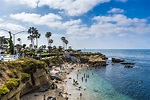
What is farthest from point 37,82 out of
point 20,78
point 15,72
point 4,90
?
point 4,90

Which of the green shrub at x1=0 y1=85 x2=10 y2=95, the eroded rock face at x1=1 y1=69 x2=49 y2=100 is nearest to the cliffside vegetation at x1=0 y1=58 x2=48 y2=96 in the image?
the green shrub at x1=0 y1=85 x2=10 y2=95

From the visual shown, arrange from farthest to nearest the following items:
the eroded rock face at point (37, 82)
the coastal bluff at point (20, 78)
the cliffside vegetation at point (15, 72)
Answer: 1. the eroded rock face at point (37, 82)
2. the cliffside vegetation at point (15, 72)
3. the coastal bluff at point (20, 78)

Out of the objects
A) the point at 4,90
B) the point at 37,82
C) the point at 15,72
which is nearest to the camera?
the point at 4,90

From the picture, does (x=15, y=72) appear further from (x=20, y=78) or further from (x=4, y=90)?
(x=4, y=90)

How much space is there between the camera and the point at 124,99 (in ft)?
148

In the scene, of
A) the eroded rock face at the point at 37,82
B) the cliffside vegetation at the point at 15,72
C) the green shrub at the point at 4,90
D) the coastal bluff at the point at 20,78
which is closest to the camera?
the green shrub at the point at 4,90

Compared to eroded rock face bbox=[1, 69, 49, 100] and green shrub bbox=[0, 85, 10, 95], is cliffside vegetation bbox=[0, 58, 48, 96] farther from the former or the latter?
eroded rock face bbox=[1, 69, 49, 100]

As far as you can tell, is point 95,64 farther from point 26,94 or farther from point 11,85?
point 11,85

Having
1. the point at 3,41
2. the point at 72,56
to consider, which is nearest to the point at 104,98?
the point at 72,56

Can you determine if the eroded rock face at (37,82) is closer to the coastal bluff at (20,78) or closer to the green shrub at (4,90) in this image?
the coastal bluff at (20,78)

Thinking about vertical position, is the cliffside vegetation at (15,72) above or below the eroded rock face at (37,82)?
above

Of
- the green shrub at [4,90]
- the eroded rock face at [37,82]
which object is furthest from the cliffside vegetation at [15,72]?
the eroded rock face at [37,82]

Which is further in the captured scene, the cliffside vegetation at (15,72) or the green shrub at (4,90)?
the cliffside vegetation at (15,72)

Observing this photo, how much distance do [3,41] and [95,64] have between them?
71.4 meters
